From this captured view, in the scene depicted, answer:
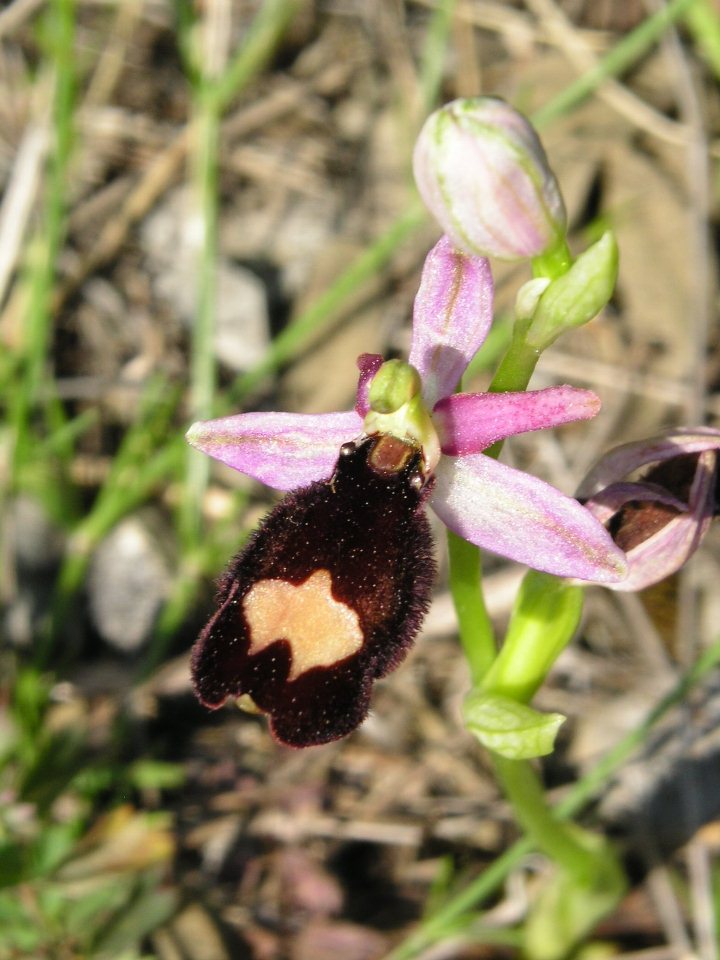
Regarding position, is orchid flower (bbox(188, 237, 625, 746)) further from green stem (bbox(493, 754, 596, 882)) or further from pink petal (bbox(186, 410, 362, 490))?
green stem (bbox(493, 754, 596, 882))

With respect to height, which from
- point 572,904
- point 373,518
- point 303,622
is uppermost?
point 373,518

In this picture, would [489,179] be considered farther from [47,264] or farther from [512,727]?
[47,264]

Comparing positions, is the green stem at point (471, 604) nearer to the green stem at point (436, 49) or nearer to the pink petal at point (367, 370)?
the pink petal at point (367, 370)

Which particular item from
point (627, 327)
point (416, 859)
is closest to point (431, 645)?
point (416, 859)

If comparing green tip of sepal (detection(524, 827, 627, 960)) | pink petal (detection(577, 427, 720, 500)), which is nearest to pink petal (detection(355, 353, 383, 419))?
pink petal (detection(577, 427, 720, 500))

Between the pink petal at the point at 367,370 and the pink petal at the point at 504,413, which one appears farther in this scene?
the pink petal at the point at 367,370

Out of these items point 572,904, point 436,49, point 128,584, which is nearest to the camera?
point 572,904

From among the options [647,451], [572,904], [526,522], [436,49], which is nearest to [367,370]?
[526,522]

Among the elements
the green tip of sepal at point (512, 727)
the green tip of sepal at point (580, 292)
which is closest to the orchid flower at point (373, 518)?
the green tip of sepal at point (580, 292)
